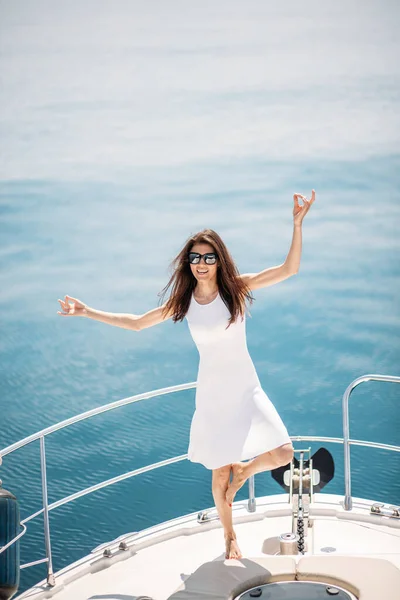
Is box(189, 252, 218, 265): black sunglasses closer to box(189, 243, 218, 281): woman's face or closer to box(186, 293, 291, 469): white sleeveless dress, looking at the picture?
box(189, 243, 218, 281): woman's face

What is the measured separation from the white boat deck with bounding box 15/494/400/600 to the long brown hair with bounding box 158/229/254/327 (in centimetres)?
108

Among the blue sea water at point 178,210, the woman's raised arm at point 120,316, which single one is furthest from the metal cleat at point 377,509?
the blue sea water at point 178,210

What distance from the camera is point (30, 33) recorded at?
1814cm

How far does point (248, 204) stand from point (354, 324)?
3897 mm

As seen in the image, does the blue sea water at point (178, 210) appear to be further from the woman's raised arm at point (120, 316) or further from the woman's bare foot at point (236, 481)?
the woman's raised arm at point (120, 316)

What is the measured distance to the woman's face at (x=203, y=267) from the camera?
4133mm

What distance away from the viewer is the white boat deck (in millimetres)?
3893

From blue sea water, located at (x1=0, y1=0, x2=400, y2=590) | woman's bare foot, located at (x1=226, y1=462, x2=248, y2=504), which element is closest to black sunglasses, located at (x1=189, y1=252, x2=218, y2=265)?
woman's bare foot, located at (x1=226, y1=462, x2=248, y2=504)

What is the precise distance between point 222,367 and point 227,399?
0.49 ft

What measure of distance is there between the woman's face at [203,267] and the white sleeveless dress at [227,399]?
4.7 inches

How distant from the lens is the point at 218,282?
4.24 metres

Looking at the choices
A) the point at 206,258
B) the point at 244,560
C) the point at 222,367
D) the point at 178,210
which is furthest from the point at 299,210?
the point at 178,210

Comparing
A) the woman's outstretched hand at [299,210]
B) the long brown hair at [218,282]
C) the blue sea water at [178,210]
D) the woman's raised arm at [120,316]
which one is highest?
the blue sea water at [178,210]

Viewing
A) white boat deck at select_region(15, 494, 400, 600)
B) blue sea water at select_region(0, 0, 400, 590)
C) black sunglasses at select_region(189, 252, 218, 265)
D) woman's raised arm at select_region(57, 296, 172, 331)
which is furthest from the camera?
blue sea water at select_region(0, 0, 400, 590)
